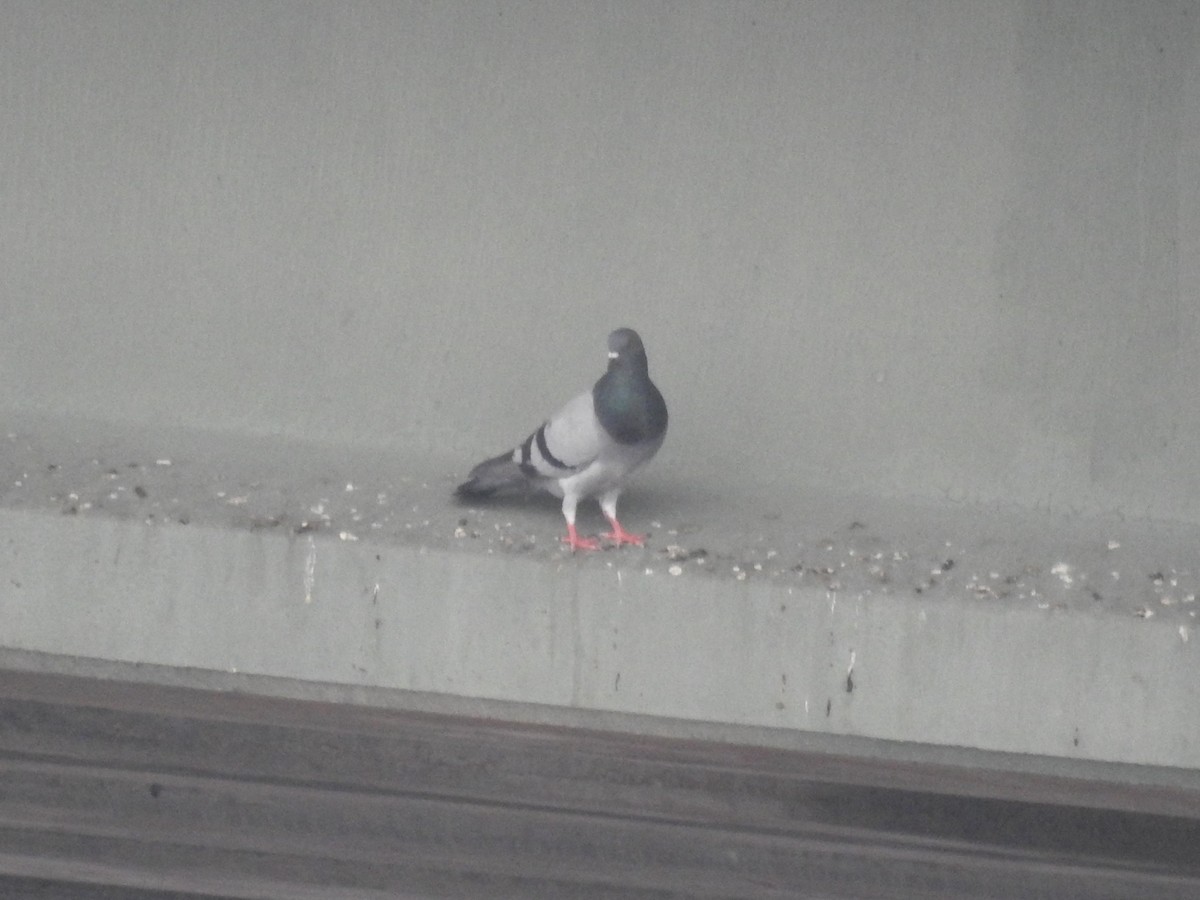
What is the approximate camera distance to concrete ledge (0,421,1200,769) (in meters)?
5.36

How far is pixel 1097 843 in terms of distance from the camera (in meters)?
3.65

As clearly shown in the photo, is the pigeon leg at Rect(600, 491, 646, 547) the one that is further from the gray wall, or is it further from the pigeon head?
the gray wall

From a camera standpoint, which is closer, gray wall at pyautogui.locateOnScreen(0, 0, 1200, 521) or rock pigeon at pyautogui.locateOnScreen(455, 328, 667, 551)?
rock pigeon at pyautogui.locateOnScreen(455, 328, 667, 551)

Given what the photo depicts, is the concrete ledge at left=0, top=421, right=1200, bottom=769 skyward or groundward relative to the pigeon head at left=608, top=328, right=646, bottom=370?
groundward

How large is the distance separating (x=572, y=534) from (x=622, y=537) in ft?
0.68

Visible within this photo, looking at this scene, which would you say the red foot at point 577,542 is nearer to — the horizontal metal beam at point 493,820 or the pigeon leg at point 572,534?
the pigeon leg at point 572,534

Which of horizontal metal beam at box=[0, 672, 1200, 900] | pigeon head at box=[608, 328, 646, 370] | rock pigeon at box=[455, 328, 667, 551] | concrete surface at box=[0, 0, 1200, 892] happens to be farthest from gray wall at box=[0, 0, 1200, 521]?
horizontal metal beam at box=[0, 672, 1200, 900]

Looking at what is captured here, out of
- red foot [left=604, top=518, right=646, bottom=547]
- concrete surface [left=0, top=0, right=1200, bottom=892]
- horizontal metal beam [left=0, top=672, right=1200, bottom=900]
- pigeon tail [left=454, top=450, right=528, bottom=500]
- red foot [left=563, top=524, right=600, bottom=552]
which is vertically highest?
concrete surface [left=0, top=0, right=1200, bottom=892]

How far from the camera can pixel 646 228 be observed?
7.11 metres

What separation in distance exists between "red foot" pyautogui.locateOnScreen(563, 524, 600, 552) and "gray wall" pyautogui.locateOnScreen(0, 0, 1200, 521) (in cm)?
146

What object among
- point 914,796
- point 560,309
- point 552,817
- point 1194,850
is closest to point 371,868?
point 552,817

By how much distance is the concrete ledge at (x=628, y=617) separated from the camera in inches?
211

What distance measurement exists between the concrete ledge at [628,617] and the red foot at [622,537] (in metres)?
0.10

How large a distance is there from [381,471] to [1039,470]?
2728 millimetres
